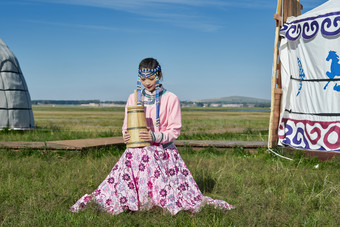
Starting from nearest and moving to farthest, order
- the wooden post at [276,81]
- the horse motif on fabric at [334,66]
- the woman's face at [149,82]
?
the woman's face at [149,82] → the horse motif on fabric at [334,66] → the wooden post at [276,81]

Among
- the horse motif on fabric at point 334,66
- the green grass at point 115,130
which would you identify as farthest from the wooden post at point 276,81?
the green grass at point 115,130

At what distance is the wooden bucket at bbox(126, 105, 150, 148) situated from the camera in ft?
11.1

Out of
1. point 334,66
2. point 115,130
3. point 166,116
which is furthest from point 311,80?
point 115,130

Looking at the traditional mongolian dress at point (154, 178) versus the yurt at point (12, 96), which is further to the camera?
the yurt at point (12, 96)

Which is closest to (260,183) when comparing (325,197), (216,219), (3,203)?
(325,197)

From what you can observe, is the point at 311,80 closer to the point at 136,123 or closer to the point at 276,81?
the point at 276,81

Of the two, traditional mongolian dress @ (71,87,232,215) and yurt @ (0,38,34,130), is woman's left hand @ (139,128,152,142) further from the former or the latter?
yurt @ (0,38,34,130)

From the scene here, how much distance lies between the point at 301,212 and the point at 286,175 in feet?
4.97

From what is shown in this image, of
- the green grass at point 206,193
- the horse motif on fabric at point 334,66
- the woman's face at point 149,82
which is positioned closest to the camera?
the green grass at point 206,193

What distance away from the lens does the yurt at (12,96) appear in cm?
1250

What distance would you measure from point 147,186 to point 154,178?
3.7 inches

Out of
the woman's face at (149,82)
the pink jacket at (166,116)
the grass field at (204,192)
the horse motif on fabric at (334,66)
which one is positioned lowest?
the grass field at (204,192)

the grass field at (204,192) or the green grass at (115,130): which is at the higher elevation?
the grass field at (204,192)

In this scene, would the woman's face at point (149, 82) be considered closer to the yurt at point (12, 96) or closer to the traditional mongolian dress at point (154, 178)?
the traditional mongolian dress at point (154, 178)
